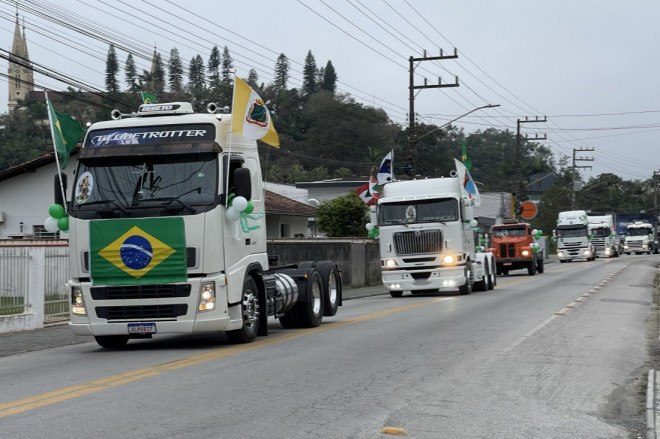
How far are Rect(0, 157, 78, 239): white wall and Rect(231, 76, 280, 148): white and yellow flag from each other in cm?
2328

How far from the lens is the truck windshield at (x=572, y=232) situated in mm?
65688

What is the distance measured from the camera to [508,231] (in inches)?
1797

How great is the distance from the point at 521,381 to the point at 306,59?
154 metres

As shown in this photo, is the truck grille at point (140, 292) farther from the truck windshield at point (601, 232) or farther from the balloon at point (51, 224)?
the truck windshield at point (601, 232)

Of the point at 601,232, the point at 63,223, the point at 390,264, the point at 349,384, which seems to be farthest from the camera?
the point at 601,232

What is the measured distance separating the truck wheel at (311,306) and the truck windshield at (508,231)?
29965mm

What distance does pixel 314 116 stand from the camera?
98.1 m

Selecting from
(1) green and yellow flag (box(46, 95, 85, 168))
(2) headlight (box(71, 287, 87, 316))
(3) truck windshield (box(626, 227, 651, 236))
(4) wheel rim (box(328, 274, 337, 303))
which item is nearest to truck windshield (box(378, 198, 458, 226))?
(4) wheel rim (box(328, 274, 337, 303))

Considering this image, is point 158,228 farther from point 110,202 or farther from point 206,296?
point 206,296

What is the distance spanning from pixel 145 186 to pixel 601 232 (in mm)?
68925

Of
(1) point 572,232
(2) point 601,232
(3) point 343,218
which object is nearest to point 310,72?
(2) point 601,232

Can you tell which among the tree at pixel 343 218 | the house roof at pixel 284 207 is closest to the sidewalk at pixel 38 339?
the tree at pixel 343 218

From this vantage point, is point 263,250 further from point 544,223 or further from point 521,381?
point 544,223

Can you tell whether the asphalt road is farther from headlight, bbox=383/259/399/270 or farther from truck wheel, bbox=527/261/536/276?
truck wheel, bbox=527/261/536/276
